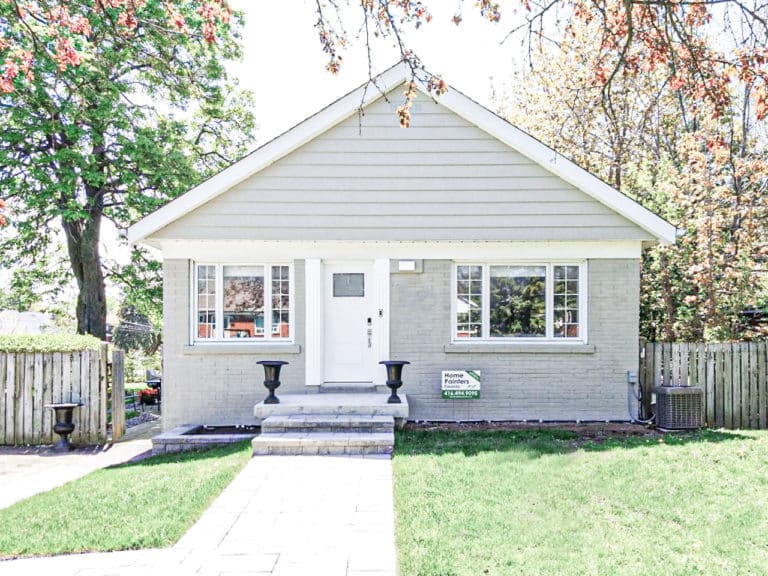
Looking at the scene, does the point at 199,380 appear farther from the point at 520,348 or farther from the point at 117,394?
the point at 520,348

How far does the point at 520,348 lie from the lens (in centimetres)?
974

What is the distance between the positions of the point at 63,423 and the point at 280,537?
6.20m

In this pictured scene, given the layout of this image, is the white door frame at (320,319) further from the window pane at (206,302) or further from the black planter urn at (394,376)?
the window pane at (206,302)

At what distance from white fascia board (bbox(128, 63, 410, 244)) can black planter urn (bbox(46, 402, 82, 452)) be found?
2.84m

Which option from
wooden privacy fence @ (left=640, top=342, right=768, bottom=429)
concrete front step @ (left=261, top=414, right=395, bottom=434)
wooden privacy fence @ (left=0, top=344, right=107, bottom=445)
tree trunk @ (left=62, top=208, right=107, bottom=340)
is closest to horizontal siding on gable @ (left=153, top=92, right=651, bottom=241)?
wooden privacy fence @ (left=640, top=342, right=768, bottom=429)

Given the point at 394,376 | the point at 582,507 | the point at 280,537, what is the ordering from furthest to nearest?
1. the point at 394,376
2. the point at 582,507
3. the point at 280,537

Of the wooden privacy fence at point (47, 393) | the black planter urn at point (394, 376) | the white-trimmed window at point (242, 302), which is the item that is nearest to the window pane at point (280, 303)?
the white-trimmed window at point (242, 302)

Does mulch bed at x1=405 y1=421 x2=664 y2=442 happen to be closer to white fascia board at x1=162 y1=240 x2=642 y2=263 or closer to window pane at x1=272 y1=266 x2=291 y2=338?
window pane at x1=272 y1=266 x2=291 y2=338

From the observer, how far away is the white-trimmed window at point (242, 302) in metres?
9.86

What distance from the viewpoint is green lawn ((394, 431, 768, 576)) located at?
14.0 feet

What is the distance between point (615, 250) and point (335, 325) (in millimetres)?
4921

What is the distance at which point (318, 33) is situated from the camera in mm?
4465

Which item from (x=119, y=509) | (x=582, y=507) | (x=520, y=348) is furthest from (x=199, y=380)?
(x=582, y=507)

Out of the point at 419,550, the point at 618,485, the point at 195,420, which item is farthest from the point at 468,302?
the point at 419,550
